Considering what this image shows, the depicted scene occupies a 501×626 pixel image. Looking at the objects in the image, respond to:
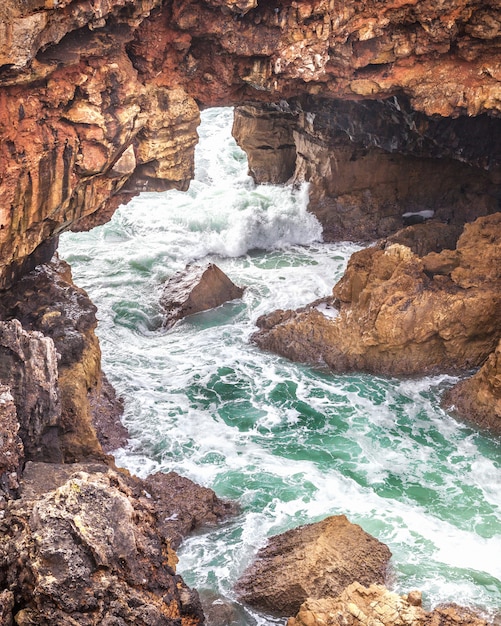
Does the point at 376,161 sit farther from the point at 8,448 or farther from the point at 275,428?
the point at 8,448

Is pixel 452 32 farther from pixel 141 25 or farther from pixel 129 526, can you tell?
pixel 129 526

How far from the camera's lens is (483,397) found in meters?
13.4

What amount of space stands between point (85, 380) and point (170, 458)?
6.34ft

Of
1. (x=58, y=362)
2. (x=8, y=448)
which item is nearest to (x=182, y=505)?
(x=58, y=362)

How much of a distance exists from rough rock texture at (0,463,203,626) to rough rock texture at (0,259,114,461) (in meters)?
2.19

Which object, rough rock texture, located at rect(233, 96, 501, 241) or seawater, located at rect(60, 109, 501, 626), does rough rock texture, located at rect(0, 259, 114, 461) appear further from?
rough rock texture, located at rect(233, 96, 501, 241)

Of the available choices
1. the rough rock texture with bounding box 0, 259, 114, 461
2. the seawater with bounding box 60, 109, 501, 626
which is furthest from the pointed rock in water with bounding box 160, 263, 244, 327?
the rough rock texture with bounding box 0, 259, 114, 461

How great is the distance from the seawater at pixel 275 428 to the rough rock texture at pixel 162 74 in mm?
3497

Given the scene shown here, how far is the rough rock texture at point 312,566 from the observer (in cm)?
901

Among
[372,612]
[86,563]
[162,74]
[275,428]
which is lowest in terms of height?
[275,428]

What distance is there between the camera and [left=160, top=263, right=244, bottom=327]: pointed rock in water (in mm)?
17219

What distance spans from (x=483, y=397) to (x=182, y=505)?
5.80 metres

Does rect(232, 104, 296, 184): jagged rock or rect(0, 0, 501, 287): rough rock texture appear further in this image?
rect(232, 104, 296, 184): jagged rock

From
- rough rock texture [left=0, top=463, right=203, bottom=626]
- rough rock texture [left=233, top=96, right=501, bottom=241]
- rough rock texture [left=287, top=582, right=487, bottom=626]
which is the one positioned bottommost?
rough rock texture [left=287, top=582, right=487, bottom=626]
